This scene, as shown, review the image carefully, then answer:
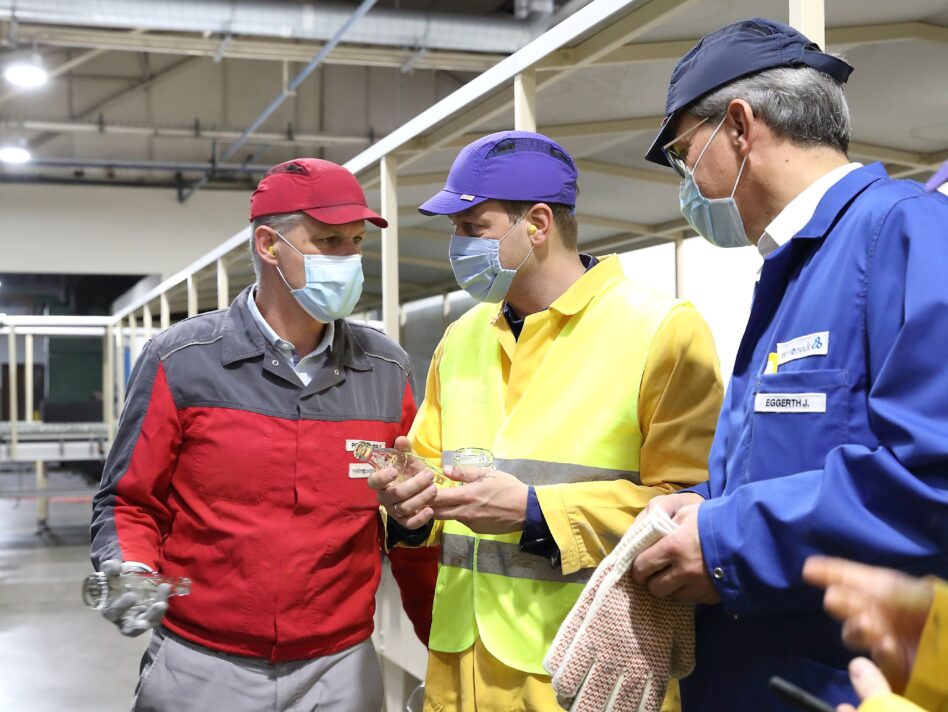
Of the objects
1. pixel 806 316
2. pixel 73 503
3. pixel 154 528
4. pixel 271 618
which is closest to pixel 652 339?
pixel 806 316

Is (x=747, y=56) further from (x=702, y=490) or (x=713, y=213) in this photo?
(x=702, y=490)

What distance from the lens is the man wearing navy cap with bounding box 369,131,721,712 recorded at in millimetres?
1721

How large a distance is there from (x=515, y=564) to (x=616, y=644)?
1.35 feet

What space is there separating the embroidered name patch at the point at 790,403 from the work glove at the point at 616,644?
0.22 meters

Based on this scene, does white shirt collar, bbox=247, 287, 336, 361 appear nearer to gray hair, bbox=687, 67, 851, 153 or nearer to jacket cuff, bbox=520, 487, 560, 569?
jacket cuff, bbox=520, 487, 560, 569

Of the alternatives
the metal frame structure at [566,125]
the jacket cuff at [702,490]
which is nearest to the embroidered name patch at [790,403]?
the jacket cuff at [702,490]

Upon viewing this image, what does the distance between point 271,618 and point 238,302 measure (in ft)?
2.53

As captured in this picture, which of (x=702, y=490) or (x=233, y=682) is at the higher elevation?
(x=702, y=490)

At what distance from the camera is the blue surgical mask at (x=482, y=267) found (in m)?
1.99

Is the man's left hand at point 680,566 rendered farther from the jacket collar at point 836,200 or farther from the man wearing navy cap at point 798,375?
the jacket collar at point 836,200

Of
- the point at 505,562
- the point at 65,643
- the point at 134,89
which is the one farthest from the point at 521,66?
the point at 134,89

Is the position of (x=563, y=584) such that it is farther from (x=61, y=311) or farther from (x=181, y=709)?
(x=61, y=311)

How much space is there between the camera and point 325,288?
226 cm

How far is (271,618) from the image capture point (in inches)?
81.4
